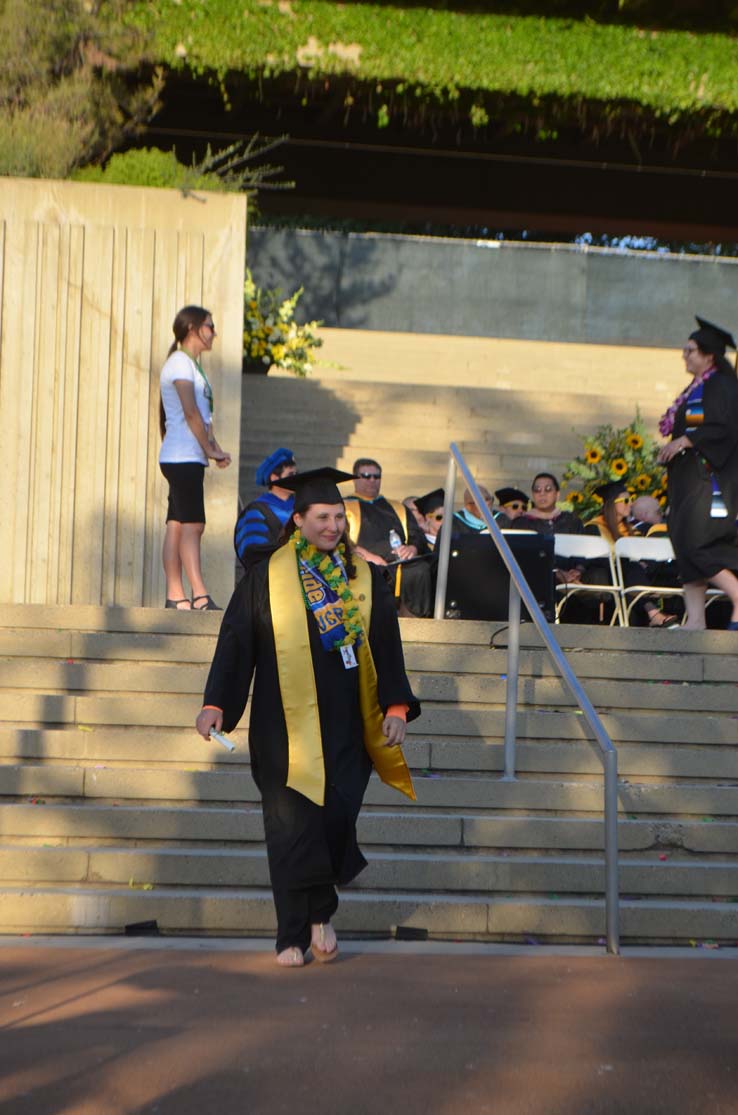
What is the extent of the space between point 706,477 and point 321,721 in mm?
3947

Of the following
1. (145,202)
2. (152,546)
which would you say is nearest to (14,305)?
(145,202)

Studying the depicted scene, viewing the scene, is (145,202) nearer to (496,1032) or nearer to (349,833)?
(349,833)

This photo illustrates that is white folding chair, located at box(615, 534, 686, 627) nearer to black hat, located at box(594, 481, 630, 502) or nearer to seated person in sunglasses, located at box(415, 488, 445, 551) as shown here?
black hat, located at box(594, 481, 630, 502)

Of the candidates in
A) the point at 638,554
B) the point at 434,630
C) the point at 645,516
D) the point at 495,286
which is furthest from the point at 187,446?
the point at 495,286

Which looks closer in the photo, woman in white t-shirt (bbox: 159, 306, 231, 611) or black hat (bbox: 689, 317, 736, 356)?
woman in white t-shirt (bbox: 159, 306, 231, 611)

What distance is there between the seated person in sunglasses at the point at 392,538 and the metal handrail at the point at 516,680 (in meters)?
0.50

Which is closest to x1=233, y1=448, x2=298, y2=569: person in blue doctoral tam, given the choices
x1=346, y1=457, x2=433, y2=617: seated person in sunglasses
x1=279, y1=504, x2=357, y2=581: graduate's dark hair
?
x1=346, y1=457, x2=433, y2=617: seated person in sunglasses

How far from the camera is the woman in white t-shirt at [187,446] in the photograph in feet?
29.2

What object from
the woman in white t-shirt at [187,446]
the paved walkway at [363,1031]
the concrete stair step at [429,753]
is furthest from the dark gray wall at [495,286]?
the paved walkway at [363,1031]

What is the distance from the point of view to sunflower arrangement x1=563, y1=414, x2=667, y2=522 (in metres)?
13.1

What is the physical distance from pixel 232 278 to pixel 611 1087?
8163 millimetres

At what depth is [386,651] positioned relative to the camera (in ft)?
19.5

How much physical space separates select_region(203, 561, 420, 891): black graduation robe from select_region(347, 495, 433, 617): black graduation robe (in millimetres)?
4021

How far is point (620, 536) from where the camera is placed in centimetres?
1149
